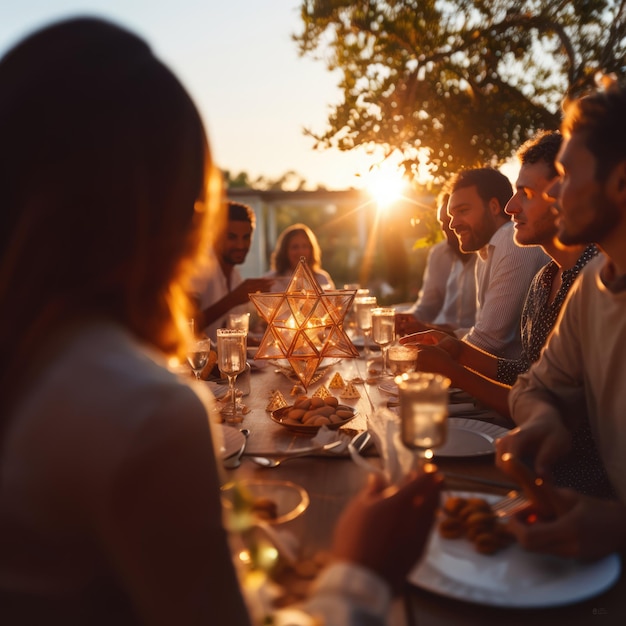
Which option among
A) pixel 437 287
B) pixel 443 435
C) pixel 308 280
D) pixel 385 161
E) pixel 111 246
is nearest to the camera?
pixel 111 246

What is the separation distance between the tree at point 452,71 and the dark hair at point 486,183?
28 cm

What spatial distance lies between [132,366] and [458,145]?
419 cm

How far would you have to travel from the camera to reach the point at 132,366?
73cm

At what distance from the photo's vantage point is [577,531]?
44.7 inches

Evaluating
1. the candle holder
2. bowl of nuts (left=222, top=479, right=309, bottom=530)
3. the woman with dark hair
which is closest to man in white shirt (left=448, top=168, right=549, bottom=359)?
the candle holder

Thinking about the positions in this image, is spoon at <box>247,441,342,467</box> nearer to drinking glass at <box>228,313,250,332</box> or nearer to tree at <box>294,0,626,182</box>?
drinking glass at <box>228,313,250,332</box>

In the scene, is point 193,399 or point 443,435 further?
point 443,435

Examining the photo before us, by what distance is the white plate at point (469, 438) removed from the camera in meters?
1.76

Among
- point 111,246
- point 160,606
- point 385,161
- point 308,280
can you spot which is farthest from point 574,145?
A: point 385,161

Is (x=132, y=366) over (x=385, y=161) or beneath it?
beneath

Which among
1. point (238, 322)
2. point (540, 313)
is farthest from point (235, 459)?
point (238, 322)

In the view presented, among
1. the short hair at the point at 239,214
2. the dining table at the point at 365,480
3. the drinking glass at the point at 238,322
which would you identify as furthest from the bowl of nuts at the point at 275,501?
the short hair at the point at 239,214

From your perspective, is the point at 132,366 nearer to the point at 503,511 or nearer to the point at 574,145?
the point at 503,511

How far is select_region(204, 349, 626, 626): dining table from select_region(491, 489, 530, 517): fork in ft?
0.17
